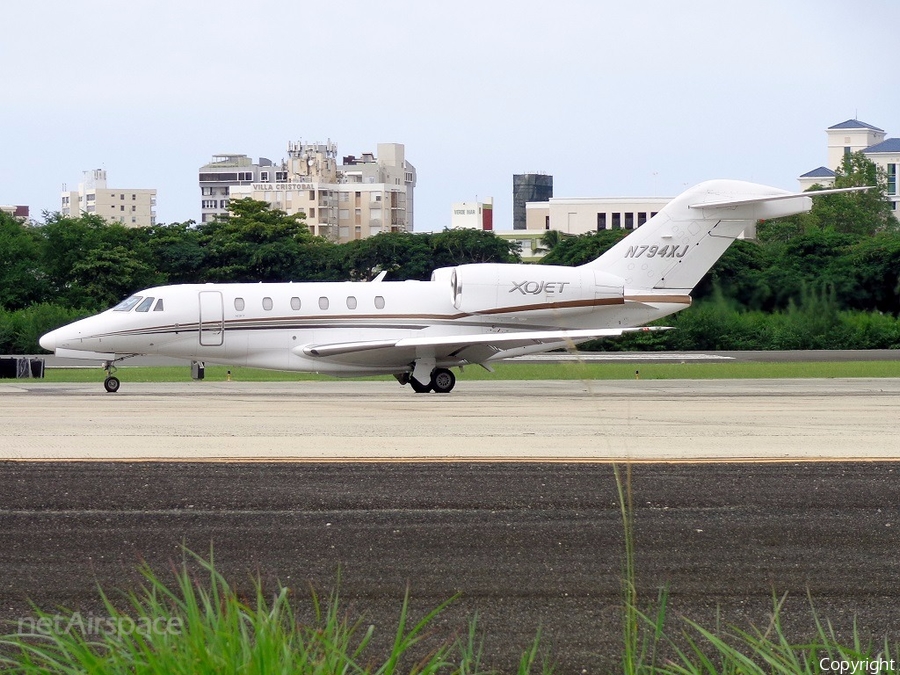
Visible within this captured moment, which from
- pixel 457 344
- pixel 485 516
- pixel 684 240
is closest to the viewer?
pixel 485 516

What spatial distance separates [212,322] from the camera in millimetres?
25500

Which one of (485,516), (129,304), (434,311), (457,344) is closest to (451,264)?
(434,311)

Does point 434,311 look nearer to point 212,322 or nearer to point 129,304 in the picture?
point 212,322

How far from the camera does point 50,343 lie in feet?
83.5

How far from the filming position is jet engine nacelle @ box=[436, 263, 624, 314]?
2634 centimetres

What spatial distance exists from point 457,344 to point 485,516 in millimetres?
16045

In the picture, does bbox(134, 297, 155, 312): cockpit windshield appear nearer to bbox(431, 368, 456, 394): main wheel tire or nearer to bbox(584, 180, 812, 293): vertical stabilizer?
bbox(431, 368, 456, 394): main wheel tire

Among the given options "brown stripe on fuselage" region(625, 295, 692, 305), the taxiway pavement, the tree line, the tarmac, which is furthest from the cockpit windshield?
the tree line

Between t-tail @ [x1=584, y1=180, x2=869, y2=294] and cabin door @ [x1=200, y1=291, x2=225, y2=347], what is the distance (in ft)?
27.3

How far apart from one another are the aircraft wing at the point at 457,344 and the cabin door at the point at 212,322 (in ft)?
5.29

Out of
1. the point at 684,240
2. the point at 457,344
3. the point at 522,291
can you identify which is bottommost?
the point at 457,344

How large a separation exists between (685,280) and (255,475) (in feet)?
57.7

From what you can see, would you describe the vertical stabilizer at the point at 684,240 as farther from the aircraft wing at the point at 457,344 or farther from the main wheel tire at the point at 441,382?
the main wheel tire at the point at 441,382

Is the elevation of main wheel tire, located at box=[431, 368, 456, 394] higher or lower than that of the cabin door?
lower
